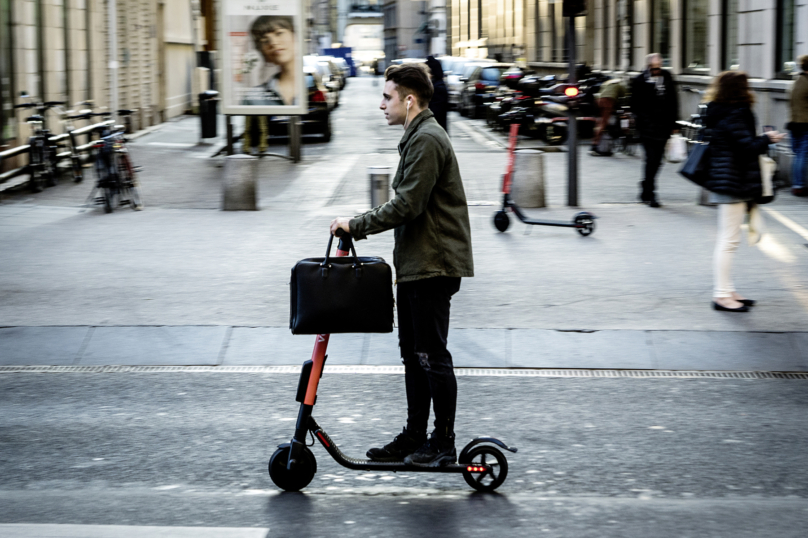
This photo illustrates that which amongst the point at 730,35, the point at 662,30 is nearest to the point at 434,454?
the point at 730,35

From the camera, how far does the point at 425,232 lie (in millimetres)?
4359

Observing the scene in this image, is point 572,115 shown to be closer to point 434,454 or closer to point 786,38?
point 786,38

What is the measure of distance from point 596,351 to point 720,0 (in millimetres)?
15788

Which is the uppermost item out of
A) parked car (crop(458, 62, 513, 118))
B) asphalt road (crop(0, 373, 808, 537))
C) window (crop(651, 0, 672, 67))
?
window (crop(651, 0, 672, 67))

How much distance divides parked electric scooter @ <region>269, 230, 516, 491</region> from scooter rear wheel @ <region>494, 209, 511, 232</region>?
6604mm

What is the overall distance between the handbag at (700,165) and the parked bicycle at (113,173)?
24.3 ft

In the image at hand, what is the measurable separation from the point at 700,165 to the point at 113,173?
7566 mm

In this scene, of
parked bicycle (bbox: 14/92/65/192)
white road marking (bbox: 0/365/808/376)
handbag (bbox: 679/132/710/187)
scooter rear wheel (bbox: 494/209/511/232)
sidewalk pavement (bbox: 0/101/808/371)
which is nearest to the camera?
white road marking (bbox: 0/365/808/376)

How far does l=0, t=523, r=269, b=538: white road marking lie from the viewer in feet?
12.9

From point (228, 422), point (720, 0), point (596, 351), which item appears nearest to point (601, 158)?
point (720, 0)

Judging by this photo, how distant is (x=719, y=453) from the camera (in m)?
5.01

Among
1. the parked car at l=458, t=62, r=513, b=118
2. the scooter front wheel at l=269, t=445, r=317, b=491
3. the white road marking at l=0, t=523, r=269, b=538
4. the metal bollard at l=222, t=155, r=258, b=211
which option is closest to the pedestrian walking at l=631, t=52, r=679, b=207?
the metal bollard at l=222, t=155, r=258, b=211

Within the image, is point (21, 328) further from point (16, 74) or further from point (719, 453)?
point (16, 74)

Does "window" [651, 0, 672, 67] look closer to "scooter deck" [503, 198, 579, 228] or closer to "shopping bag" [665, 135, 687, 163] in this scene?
"shopping bag" [665, 135, 687, 163]
